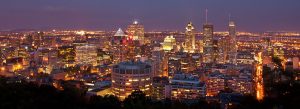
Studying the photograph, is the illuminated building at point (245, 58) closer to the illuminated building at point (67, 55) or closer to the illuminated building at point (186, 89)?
the illuminated building at point (67, 55)

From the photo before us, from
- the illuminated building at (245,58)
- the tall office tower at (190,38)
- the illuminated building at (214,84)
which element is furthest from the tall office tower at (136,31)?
the illuminated building at (214,84)

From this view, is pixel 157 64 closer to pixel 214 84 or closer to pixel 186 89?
pixel 214 84

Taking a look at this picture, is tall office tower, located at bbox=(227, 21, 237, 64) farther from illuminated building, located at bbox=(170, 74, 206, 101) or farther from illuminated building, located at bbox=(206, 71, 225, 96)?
illuminated building, located at bbox=(170, 74, 206, 101)

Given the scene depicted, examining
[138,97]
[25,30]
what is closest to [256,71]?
[138,97]

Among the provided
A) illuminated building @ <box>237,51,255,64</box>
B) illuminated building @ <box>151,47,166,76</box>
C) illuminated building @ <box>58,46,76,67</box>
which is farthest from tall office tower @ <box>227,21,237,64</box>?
illuminated building @ <box>58,46,76,67</box>

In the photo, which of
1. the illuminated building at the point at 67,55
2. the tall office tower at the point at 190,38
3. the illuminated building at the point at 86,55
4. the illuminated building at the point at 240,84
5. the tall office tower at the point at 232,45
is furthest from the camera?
the tall office tower at the point at 190,38

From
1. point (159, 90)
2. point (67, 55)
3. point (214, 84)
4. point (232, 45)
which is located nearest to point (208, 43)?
point (232, 45)

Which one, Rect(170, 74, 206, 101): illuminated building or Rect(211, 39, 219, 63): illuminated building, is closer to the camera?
Rect(170, 74, 206, 101): illuminated building
